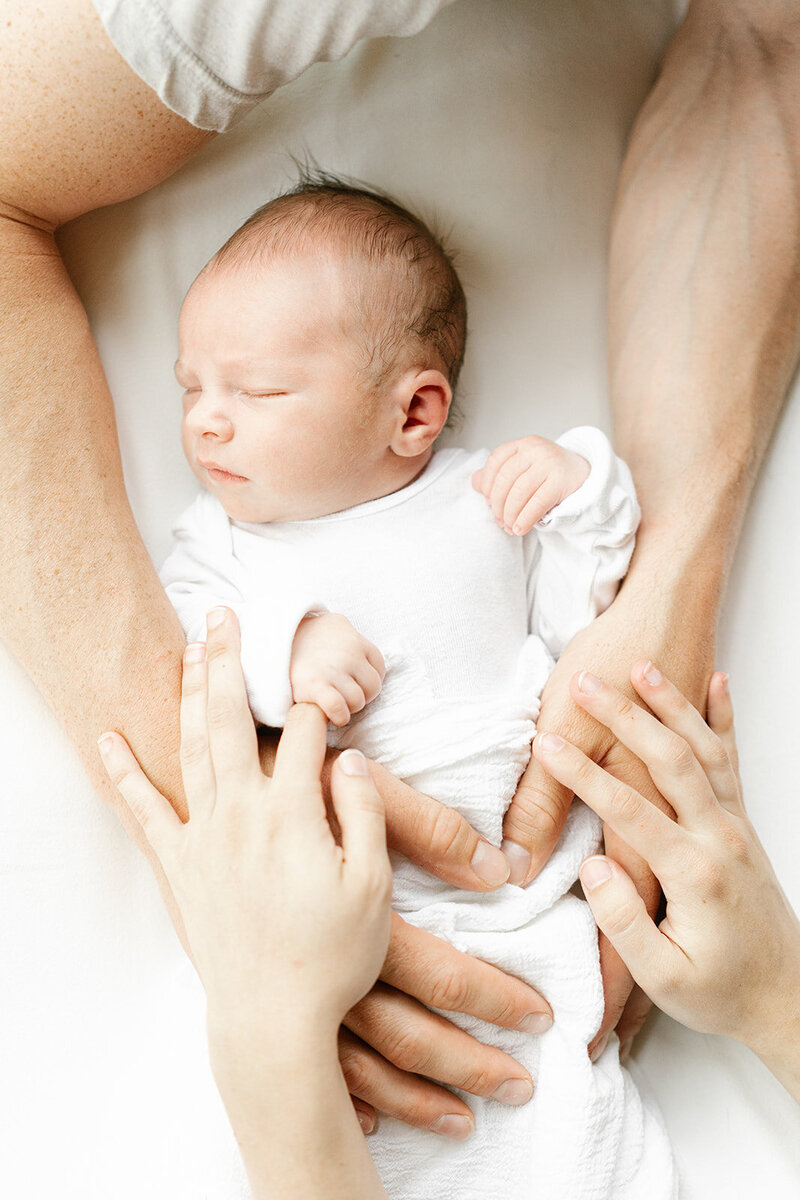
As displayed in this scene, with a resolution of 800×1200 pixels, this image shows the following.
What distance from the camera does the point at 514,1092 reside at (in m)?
1.07

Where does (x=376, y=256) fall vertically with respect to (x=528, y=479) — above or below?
above

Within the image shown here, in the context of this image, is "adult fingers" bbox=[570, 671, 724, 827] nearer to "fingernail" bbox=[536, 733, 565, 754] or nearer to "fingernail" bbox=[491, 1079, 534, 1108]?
"fingernail" bbox=[536, 733, 565, 754]

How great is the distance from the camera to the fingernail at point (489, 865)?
3.52 feet

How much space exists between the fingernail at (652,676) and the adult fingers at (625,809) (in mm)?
113

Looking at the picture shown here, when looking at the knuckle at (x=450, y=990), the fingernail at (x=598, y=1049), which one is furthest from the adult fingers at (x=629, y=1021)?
the knuckle at (x=450, y=990)

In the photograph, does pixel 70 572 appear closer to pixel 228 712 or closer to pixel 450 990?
pixel 228 712

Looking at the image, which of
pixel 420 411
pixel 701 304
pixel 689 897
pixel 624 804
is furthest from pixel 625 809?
pixel 701 304

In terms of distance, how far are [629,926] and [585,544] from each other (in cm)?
46

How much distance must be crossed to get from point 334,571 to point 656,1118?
725 mm

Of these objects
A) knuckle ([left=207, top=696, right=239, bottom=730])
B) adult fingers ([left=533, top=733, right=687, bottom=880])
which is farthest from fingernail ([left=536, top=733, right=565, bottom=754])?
knuckle ([left=207, top=696, right=239, bottom=730])

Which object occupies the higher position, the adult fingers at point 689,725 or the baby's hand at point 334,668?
the baby's hand at point 334,668

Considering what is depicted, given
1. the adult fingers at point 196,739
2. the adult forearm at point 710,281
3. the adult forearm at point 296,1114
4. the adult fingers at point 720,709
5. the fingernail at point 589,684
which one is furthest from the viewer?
the adult forearm at point 710,281

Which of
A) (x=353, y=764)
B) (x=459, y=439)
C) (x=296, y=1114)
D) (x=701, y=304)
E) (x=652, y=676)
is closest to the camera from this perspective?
(x=296, y=1114)

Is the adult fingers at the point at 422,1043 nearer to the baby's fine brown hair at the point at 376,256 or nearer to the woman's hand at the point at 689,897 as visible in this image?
the woman's hand at the point at 689,897
